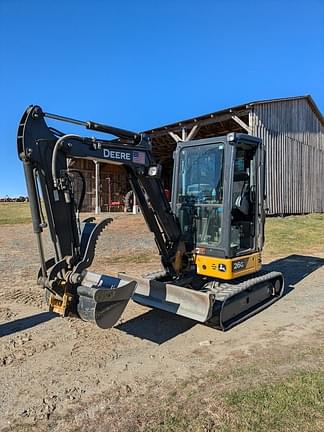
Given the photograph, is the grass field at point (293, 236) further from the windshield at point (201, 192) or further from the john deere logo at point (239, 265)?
the john deere logo at point (239, 265)

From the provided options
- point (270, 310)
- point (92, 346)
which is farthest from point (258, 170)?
point (92, 346)

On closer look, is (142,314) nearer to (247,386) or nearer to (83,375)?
(83,375)

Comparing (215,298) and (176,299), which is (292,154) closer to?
(215,298)

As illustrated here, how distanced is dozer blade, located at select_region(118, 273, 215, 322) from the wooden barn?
41.9 ft

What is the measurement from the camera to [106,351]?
412cm

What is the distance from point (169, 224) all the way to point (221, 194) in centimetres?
85

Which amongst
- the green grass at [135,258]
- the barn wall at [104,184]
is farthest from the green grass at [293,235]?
the barn wall at [104,184]

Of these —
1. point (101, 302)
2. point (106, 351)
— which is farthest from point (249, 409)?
point (106, 351)

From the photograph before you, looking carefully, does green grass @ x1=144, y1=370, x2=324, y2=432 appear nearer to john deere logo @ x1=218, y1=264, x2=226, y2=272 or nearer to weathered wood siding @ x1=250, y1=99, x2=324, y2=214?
john deere logo @ x1=218, y1=264, x2=226, y2=272

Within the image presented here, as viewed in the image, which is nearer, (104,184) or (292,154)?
(292,154)

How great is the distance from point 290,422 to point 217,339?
1.81m

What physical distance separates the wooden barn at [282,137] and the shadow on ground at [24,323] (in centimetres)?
1339

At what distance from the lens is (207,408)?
2.98 meters

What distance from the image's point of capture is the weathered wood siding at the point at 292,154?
17750 millimetres
